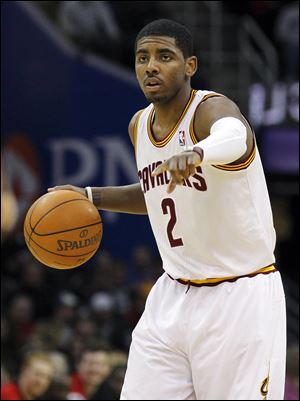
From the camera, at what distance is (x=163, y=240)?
16.8ft

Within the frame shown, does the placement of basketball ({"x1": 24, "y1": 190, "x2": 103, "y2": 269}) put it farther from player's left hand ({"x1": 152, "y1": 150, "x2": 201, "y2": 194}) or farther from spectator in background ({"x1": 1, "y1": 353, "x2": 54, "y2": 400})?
spectator in background ({"x1": 1, "y1": 353, "x2": 54, "y2": 400})

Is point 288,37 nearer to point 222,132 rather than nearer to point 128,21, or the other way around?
point 128,21

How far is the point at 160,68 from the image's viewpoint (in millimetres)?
4930

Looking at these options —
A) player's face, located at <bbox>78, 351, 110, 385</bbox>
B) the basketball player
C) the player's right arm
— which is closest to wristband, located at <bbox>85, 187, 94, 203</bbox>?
the player's right arm

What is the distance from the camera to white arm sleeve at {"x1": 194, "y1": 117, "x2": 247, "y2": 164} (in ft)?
14.4

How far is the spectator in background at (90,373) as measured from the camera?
29.4 ft

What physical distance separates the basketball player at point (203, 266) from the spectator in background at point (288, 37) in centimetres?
475

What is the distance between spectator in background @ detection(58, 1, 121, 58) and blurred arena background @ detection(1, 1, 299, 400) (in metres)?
0.02

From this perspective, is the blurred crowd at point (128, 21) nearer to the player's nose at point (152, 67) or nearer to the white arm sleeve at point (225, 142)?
the player's nose at point (152, 67)

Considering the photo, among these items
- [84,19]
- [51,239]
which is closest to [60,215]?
[51,239]

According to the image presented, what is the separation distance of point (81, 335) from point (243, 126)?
664 cm

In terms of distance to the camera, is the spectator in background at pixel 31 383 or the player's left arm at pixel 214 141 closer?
the player's left arm at pixel 214 141

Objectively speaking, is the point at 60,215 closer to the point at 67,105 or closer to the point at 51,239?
the point at 51,239

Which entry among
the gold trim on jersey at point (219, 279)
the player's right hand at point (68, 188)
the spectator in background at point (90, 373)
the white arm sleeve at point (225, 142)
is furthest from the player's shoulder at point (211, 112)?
the spectator in background at point (90, 373)
